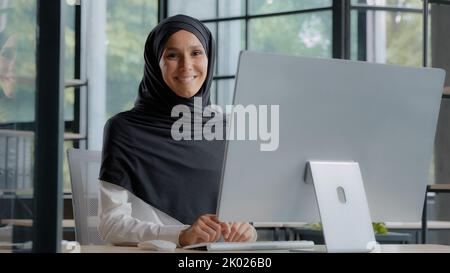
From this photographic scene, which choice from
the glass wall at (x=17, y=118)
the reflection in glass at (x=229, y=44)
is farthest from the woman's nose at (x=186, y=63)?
the reflection in glass at (x=229, y=44)

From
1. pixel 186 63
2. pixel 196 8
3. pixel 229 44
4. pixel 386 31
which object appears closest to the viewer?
pixel 186 63

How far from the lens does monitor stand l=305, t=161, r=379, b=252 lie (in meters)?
1.82

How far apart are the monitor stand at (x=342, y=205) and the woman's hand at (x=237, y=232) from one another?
398 millimetres

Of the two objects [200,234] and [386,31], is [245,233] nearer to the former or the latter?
[200,234]

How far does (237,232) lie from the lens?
2232 mm

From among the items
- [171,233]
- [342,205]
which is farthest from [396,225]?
[342,205]

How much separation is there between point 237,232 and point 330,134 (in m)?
0.48

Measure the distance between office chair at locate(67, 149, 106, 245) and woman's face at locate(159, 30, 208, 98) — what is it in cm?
36

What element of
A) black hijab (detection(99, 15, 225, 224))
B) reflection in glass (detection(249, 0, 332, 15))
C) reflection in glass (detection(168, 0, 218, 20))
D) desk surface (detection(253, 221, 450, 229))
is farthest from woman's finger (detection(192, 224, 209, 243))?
reflection in glass (detection(168, 0, 218, 20))

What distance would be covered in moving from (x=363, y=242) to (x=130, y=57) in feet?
→ 25.9

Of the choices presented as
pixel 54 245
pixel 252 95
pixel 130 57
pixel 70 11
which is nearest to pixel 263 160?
pixel 252 95

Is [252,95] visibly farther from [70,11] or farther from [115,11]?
[115,11]

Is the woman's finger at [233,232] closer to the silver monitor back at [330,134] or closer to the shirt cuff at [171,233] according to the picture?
the shirt cuff at [171,233]

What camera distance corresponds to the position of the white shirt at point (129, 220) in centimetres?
221
